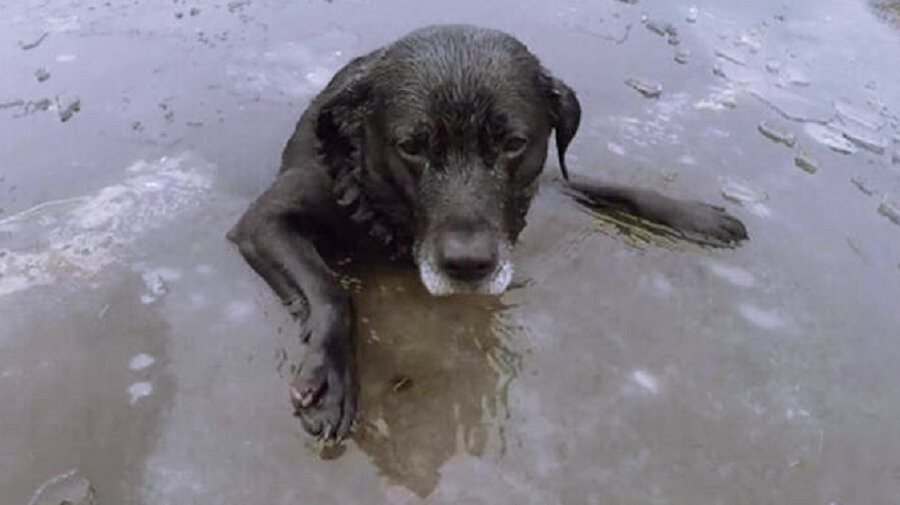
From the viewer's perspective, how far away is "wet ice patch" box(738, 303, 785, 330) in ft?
11.9

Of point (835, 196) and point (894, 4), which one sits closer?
point (835, 196)

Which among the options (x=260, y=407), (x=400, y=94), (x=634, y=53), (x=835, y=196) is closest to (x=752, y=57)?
(x=634, y=53)

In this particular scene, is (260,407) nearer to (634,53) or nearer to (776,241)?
(776,241)

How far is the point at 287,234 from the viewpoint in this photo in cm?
364

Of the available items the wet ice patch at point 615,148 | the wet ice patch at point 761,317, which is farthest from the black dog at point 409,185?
the wet ice patch at point 615,148

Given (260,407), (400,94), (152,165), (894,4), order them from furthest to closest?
(894,4) → (152,165) → (400,94) → (260,407)

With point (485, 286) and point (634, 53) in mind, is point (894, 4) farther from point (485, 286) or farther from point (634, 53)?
point (485, 286)

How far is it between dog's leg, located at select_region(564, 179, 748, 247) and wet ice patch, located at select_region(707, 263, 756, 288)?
15cm

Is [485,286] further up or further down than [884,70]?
further up

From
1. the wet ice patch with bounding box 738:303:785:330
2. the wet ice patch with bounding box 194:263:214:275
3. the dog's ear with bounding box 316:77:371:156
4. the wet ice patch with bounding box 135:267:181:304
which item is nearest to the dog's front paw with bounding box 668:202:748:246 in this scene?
the wet ice patch with bounding box 738:303:785:330

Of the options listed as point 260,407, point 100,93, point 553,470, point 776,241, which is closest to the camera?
point 553,470

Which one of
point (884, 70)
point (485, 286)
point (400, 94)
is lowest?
point (884, 70)

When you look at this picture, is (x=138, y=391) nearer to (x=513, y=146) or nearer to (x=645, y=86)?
(x=513, y=146)

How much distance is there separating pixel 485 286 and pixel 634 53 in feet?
9.88
